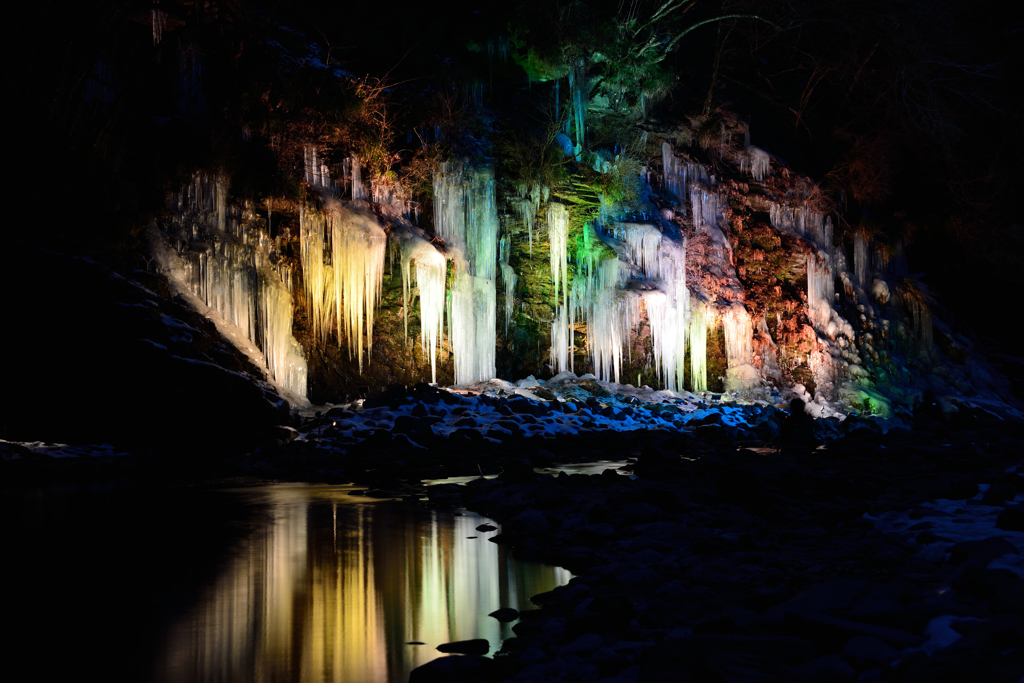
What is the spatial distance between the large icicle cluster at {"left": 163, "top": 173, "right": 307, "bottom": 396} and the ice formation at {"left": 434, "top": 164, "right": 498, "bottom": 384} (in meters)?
3.27

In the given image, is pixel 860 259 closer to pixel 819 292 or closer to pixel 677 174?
Answer: pixel 819 292

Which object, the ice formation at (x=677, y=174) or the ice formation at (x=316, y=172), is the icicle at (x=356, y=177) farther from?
the ice formation at (x=677, y=174)

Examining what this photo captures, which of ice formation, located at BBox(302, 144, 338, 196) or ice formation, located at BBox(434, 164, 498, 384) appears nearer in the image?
ice formation, located at BBox(302, 144, 338, 196)

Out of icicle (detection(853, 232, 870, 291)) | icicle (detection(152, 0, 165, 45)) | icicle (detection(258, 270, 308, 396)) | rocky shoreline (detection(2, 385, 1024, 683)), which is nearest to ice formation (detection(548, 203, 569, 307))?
icicle (detection(258, 270, 308, 396))

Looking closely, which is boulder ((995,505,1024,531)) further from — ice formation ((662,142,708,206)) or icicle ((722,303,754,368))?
ice formation ((662,142,708,206))

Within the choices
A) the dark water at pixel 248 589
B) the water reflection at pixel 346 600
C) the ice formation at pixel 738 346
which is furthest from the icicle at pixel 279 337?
the ice formation at pixel 738 346

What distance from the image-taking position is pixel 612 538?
4586 mm

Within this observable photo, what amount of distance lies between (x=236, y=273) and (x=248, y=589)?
9.77 metres

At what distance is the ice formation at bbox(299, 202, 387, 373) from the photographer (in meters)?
13.5

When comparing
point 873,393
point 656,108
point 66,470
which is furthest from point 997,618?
point 656,108

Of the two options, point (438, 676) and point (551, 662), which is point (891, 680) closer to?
point (551, 662)

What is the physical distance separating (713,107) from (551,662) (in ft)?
68.7

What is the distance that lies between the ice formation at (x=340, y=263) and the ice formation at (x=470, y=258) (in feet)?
6.46

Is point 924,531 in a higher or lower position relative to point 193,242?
lower
